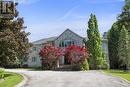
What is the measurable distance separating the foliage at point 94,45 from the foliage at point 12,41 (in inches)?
1002

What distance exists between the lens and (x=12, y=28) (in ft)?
168

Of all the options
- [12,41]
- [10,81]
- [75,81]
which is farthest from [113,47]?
[10,81]

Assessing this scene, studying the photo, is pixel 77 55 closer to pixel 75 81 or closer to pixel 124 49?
pixel 124 49

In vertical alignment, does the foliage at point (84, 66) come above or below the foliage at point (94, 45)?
below

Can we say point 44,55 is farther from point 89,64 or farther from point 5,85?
point 5,85

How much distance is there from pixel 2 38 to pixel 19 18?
17.5ft

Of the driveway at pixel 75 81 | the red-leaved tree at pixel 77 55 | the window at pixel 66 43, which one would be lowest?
the driveway at pixel 75 81

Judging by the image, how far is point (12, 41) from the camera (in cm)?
4762

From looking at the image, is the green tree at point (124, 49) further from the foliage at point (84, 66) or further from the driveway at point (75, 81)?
the driveway at point (75, 81)

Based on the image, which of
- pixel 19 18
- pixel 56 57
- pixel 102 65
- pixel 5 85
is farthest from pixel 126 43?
pixel 5 85

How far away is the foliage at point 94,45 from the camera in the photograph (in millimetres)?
75000

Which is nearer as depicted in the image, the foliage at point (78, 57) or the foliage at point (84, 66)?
the foliage at point (84, 66)

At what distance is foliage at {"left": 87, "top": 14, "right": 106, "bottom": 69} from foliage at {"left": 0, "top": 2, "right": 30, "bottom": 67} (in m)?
25.4

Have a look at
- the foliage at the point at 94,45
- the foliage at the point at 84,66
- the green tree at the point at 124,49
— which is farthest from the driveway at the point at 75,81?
the foliage at the point at 94,45
